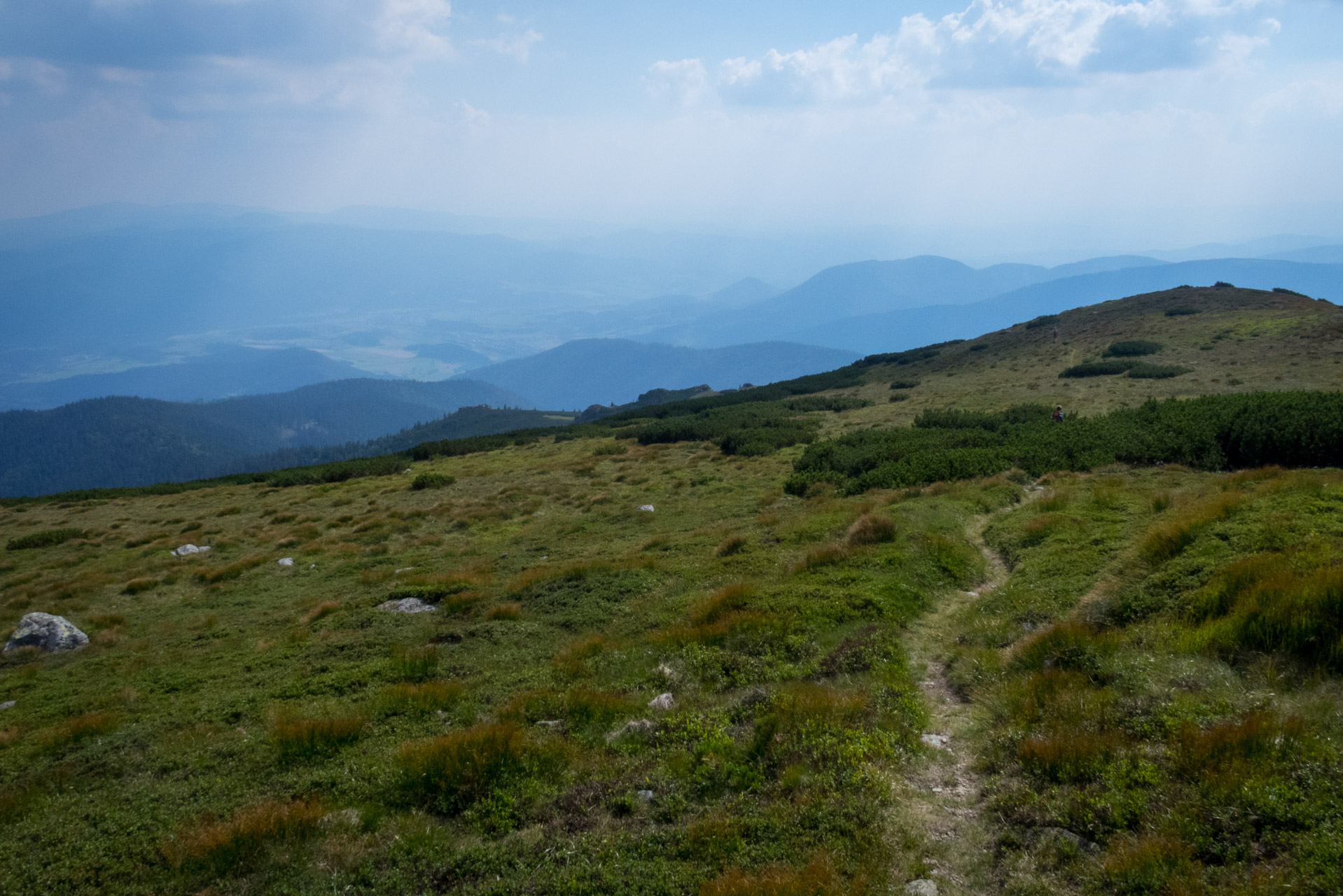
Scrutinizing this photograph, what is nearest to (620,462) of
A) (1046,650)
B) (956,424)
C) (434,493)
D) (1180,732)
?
(434,493)

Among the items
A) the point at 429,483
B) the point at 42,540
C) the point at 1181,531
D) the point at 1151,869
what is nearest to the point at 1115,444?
the point at 1181,531

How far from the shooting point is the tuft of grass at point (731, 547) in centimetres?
1722

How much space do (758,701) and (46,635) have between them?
61.0 ft

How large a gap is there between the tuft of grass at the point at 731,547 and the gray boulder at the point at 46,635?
55.2 ft

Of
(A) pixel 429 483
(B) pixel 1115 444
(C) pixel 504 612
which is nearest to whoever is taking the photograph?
(C) pixel 504 612

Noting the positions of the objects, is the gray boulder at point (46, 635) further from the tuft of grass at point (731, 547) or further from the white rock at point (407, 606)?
the tuft of grass at point (731, 547)

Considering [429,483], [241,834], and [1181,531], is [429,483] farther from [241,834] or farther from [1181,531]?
[1181,531]

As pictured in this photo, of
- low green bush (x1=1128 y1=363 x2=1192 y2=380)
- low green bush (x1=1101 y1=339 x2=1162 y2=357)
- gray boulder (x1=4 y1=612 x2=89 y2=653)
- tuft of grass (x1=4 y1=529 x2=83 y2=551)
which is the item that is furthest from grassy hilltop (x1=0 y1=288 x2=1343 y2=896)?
low green bush (x1=1101 y1=339 x2=1162 y2=357)

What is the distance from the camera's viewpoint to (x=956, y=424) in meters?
32.7

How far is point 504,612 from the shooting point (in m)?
→ 14.5

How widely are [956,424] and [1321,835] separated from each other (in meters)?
29.9

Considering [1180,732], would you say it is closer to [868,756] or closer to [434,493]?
[868,756]

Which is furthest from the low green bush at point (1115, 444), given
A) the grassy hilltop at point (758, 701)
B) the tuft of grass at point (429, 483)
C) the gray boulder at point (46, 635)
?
the gray boulder at point (46, 635)

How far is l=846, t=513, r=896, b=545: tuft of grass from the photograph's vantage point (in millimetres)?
15398
